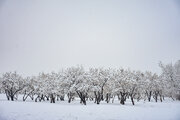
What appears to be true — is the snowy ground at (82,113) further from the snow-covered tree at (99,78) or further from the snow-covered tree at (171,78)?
the snow-covered tree at (171,78)

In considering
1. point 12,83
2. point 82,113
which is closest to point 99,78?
point 82,113

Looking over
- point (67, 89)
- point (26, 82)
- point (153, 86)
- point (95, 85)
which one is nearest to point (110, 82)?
point (95, 85)

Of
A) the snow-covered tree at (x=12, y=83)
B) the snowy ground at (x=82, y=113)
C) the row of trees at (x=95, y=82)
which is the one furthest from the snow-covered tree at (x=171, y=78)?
the snow-covered tree at (x=12, y=83)

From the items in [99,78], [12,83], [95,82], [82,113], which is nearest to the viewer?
[82,113]

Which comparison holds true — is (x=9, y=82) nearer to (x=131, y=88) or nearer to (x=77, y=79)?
(x=77, y=79)

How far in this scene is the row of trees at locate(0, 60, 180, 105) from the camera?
51.7 metres

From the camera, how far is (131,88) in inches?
2103

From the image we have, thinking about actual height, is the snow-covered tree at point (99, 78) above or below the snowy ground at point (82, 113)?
above

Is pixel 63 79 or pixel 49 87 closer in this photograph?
pixel 63 79

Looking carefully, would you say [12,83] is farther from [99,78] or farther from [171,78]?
[171,78]

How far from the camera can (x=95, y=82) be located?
54344 mm

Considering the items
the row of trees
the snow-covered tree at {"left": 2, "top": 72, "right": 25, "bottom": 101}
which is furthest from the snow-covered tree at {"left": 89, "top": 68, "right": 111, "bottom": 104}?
the snow-covered tree at {"left": 2, "top": 72, "right": 25, "bottom": 101}

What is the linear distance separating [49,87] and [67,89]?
10.0m

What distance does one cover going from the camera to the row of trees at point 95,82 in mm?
51688
